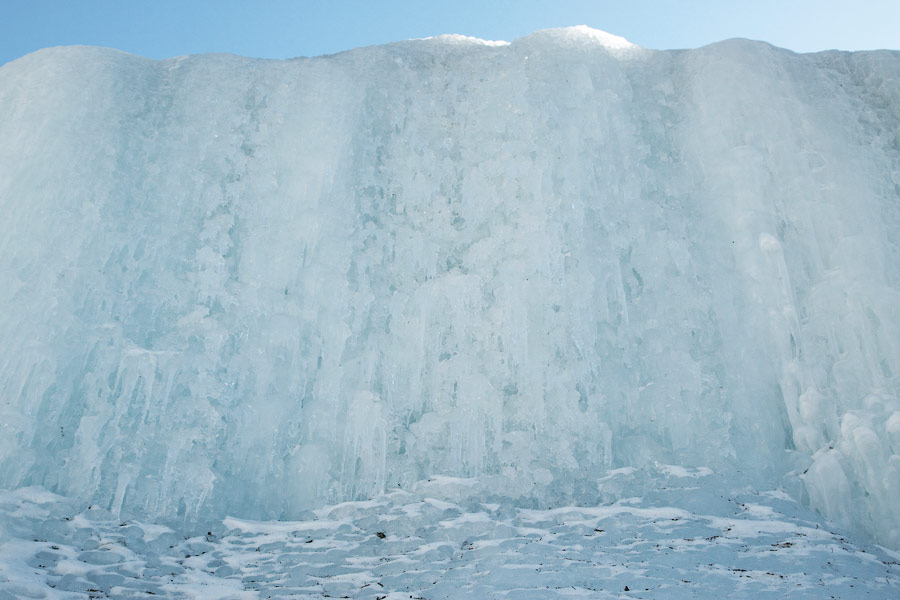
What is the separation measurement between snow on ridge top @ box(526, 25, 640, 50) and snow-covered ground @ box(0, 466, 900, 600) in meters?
8.72

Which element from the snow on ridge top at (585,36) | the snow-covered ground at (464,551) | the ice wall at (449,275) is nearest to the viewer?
the snow-covered ground at (464,551)

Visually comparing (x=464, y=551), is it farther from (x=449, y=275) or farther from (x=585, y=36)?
(x=585, y=36)

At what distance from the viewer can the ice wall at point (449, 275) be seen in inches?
421

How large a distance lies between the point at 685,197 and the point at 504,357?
4514 millimetres

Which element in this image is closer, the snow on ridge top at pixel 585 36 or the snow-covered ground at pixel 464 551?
the snow-covered ground at pixel 464 551

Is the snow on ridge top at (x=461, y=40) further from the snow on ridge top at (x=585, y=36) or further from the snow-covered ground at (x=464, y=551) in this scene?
the snow-covered ground at (x=464, y=551)

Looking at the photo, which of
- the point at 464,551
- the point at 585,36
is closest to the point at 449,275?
the point at 464,551

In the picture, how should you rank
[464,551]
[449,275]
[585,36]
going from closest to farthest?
[464,551] → [449,275] → [585,36]

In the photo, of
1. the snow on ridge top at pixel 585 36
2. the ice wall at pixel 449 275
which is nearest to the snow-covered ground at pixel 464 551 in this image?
the ice wall at pixel 449 275

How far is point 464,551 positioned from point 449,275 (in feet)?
15.9

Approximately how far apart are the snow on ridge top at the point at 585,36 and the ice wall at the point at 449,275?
113 millimetres

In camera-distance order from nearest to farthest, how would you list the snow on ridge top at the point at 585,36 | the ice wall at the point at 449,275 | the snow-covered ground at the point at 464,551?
the snow-covered ground at the point at 464,551 < the ice wall at the point at 449,275 < the snow on ridge top at the point at 585,36

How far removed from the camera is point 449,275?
41.1 feet

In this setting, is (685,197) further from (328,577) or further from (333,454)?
(328,577)
